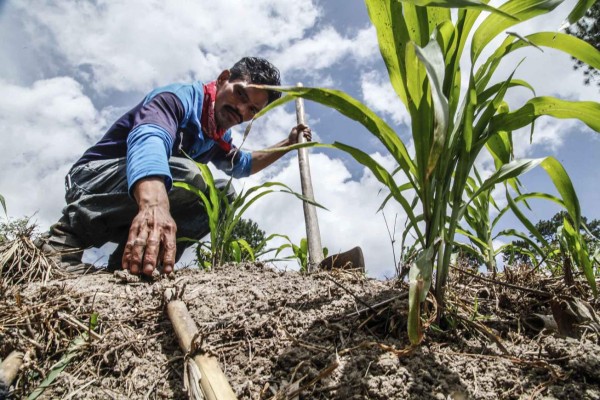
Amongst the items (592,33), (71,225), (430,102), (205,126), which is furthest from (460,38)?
(592,33)

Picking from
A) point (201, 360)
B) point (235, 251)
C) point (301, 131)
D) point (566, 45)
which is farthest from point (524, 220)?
point (301, 131)

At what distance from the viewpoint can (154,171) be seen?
4.62 feet

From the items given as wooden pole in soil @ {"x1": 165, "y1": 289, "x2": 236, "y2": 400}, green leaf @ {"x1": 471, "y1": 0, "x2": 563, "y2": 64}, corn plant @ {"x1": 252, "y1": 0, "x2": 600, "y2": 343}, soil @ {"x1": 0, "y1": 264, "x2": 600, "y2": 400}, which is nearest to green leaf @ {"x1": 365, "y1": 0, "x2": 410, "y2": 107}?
corn plant @ {"x1": 252, "y1": 0, "x2": 600, "y2": 343}

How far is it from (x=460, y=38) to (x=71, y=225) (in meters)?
1.80

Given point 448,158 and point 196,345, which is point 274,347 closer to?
point 196,345

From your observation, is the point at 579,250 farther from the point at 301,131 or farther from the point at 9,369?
the point at 301,131

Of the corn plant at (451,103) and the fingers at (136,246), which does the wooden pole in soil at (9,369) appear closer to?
the fingers at (136,246)

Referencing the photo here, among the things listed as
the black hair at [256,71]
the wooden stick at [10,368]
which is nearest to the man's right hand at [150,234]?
the wooden stick at [10,368]

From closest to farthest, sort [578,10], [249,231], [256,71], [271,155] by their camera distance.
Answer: [578,10] < [256,71] < [271,155] < [249,231]

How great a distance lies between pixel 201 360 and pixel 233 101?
73.2 inches

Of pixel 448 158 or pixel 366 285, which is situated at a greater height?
pixel 448 158

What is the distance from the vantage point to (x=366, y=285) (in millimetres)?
1174

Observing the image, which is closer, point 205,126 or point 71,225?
point 71,225

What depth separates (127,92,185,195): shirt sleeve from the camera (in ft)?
4.66
